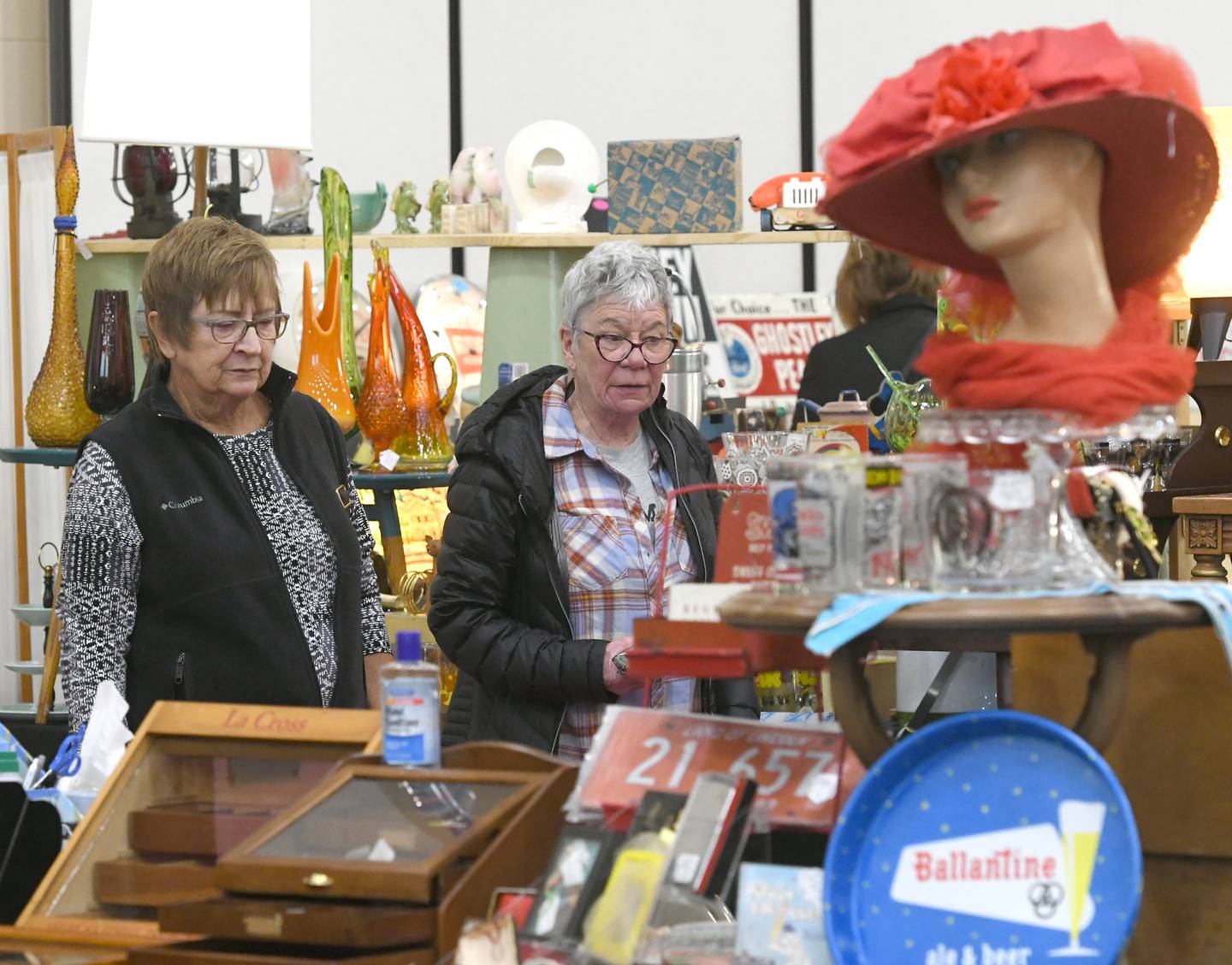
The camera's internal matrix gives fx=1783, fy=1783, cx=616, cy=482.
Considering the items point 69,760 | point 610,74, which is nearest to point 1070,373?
point 69,760

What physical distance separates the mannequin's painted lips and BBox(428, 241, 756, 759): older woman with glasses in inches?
39.8

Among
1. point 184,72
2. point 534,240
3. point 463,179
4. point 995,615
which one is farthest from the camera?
point 463,179

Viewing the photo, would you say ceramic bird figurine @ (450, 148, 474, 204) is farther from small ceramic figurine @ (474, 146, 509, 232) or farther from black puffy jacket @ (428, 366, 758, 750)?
black puffy jacket @ (428, 366, 758, 750)

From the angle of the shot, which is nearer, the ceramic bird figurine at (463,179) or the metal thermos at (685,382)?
the metal thermos at (685,382)

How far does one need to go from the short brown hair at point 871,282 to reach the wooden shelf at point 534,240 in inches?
9.0

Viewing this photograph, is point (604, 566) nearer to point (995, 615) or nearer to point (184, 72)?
point (995, 615)

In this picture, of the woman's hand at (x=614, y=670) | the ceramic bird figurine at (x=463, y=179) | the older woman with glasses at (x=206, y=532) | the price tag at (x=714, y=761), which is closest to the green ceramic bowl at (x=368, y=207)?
the ceramic bird figurine at (x=463, y=179)

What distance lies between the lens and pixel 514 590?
2590mm

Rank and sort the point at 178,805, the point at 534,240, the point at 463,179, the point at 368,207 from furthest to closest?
1. the point at 368,207
2. the point at 463,179
3. the point at 534,240
4. the point at 178,805

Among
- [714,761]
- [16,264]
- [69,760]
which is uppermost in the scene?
[16,264]

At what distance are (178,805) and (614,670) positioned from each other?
0.73m

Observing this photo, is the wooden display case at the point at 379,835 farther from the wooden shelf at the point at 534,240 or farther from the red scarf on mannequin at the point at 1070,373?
the wooden shelf at the point at 534,240

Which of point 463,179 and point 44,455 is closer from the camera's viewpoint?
point 44,455

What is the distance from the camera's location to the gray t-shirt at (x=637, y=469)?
2.62 m
